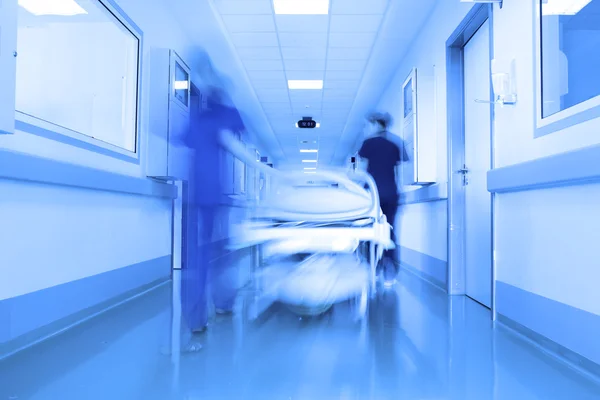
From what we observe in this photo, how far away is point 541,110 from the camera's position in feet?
9.01

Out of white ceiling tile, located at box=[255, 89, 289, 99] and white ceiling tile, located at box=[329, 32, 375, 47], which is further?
white ceiling tile, located at box=[255, 89, 289, 99]

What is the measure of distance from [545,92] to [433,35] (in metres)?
2.86

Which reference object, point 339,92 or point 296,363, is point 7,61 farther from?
point 339,92

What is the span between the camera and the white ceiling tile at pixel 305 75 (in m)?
7.70

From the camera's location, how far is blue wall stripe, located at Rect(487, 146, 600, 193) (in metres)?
2.09

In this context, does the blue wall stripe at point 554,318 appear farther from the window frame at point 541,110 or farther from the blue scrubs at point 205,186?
the blue scrubs at point 205,186

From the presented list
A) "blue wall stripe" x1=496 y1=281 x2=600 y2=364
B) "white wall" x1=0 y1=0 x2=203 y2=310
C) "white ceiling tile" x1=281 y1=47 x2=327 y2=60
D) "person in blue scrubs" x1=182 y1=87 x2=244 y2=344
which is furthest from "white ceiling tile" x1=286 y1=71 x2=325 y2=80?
"blue wall stripe" x1=496 y1=281 x2=600 y2=364

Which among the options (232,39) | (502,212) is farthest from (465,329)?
(232,39)

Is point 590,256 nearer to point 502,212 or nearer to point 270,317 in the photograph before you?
point 502,212

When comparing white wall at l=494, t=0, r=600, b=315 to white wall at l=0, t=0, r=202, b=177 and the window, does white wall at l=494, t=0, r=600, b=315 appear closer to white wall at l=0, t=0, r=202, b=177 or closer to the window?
white wall at l=0, t=0, r=202, b=177

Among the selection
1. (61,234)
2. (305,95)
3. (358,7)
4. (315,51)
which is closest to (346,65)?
(315,51)

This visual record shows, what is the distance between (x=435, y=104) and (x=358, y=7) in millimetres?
1454

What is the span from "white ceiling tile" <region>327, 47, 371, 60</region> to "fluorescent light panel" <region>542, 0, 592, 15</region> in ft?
13.2

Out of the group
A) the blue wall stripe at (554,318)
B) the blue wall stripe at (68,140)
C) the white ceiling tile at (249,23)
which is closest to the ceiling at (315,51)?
the white ceiling tile at (249,23)
